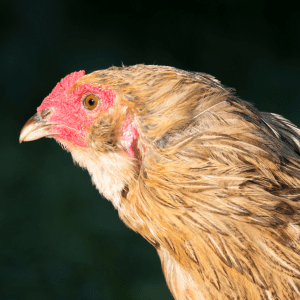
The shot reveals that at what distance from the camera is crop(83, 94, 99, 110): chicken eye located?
951 millimetres

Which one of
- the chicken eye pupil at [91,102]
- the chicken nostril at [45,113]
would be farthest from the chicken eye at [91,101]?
the chicken nostril at [45,113]

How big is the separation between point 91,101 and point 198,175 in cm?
43

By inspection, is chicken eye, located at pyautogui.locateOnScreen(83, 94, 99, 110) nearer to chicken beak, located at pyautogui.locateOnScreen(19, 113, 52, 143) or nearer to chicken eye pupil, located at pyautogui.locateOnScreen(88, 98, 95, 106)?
chicken eye pupil, located at pyautogui.locateOnScreen(88, 98, 95, 106)

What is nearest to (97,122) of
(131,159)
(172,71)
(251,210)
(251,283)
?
(131,159)

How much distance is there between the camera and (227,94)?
88 centimetres

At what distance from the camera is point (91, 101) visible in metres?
0.97

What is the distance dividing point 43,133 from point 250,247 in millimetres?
813

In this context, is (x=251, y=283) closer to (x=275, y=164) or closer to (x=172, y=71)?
(x=275, y=164)

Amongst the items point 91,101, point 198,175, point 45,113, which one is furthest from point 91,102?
point 198,175

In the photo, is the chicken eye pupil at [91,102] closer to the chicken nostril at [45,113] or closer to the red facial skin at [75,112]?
the red facial skin at [75,112]

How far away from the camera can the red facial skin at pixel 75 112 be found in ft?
2.98

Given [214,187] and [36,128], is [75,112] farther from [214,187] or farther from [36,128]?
[214,187]

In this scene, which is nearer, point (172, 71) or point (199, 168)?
point (199, 168)

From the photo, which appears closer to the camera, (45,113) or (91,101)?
(91,101)
